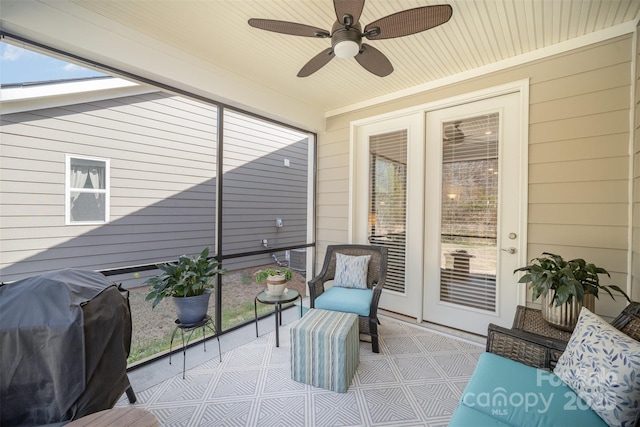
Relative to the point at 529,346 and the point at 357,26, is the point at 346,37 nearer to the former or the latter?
the point at 357,26

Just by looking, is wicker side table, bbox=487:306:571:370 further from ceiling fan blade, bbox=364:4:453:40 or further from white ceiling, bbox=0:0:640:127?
white ceiling, bbox=0:0:640:127

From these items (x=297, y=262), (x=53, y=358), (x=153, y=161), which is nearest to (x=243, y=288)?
(x=297, y=262)

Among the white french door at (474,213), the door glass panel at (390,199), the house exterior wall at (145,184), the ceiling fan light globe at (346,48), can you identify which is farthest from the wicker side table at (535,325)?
the house exterior wall at (145,184)

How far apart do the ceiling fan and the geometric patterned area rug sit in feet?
7.87

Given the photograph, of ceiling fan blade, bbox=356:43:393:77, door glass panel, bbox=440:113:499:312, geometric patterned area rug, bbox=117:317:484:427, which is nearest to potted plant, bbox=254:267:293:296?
geometric patterned area rug, bbox=117:317:484:427

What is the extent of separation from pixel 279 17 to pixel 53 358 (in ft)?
8.13

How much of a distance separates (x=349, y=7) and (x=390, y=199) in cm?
228

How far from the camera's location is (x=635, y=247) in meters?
1.96

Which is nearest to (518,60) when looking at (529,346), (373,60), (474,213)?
(474,213)

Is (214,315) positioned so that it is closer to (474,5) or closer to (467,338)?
(467,338)

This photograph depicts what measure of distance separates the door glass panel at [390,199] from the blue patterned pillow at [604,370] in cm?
199

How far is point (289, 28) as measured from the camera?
1680 mm

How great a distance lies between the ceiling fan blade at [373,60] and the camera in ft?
Result: 6.04

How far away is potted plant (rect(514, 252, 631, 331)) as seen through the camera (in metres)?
1.73
